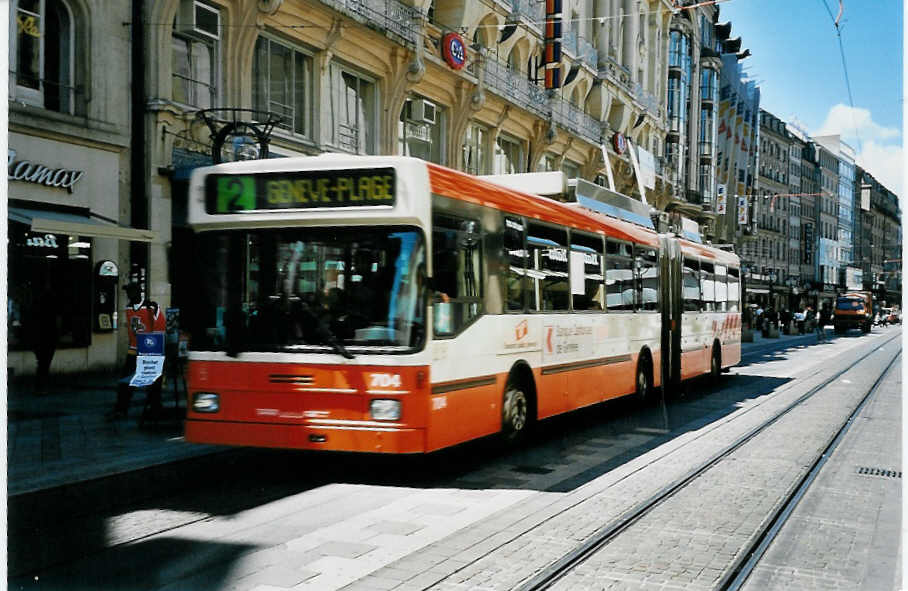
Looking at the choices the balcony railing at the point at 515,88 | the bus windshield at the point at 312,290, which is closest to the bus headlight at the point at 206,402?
the bus windshield at the point at 312,290

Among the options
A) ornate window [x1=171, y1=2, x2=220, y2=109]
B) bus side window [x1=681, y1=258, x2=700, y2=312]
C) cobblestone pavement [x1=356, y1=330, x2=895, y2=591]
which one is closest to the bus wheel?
cobblestone pavement [x1=356, y1=330, x2=895, y2=591]

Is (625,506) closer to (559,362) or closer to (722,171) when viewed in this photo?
(559,362)

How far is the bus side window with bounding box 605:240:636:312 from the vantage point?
12719mm

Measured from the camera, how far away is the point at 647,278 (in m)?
14.6

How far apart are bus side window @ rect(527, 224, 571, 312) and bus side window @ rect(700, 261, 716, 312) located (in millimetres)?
7861

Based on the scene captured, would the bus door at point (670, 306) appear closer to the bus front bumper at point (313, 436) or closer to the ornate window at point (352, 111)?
the bus front bumper at point (313, 436)

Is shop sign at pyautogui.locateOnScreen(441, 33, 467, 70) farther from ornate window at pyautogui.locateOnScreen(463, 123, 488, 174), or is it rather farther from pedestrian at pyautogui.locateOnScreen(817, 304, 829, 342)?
pedestrian at pyautogui.locateOnScreen(817, 304, 829, 342)

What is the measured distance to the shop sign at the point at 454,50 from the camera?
2648 cm

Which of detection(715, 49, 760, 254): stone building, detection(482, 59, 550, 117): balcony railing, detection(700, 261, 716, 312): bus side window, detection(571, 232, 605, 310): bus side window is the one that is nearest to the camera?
detection(571, 232, 605, 310): bus side window

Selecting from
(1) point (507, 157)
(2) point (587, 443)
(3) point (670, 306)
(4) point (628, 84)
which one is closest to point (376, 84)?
(1) point (507, 157)

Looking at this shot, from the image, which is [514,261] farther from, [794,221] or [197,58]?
[794,221]

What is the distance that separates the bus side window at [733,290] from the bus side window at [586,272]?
923 cm

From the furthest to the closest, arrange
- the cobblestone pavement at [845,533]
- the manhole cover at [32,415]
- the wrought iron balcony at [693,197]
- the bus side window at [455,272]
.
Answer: the wrought iron balcony at [693,197] → the manhole cover at [32,415] → the bus side window at [455,272] → the cobblestone pavement at [845,533]

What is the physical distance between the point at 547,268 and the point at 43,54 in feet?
33.2
